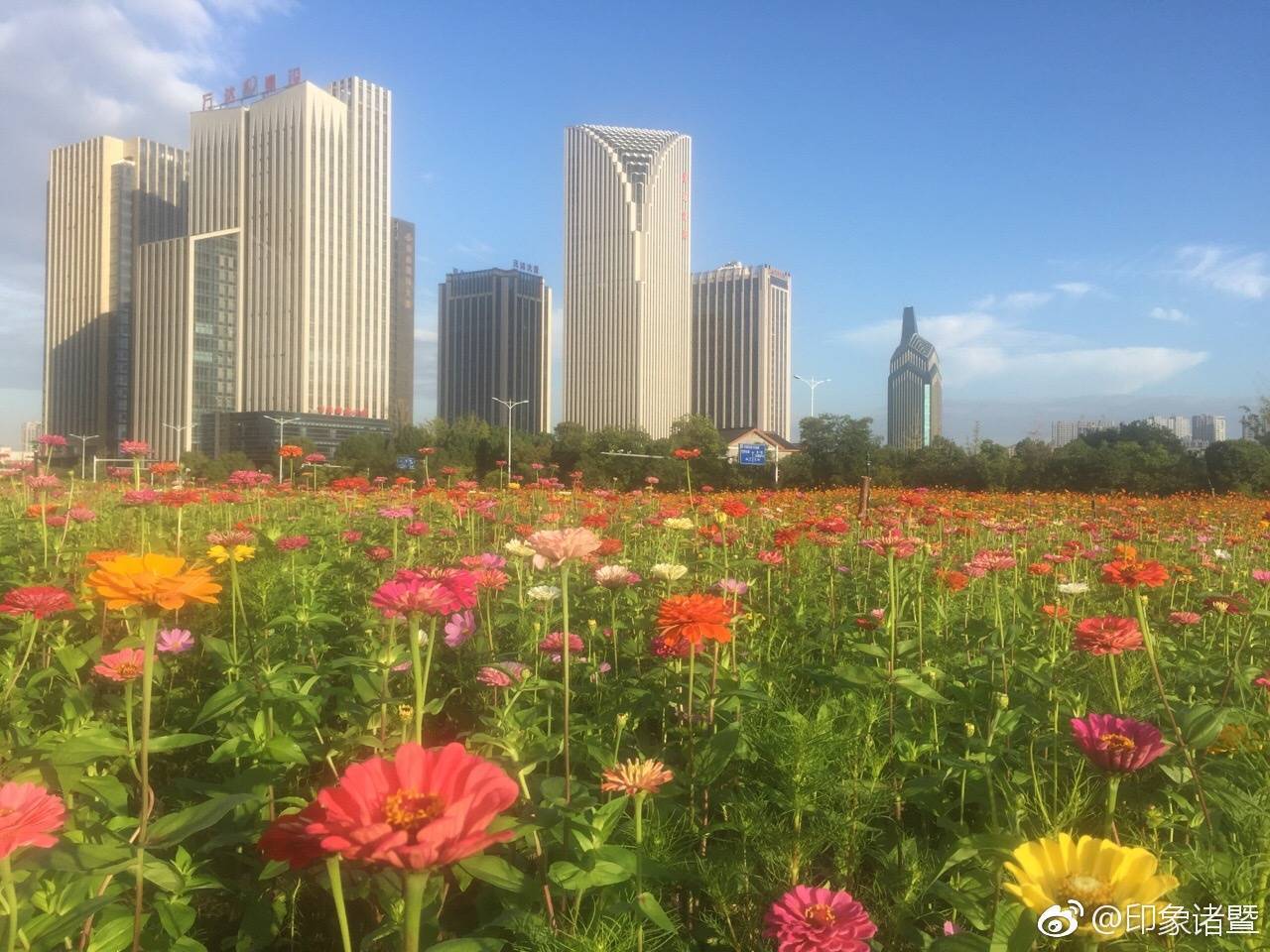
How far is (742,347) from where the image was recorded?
117500mm

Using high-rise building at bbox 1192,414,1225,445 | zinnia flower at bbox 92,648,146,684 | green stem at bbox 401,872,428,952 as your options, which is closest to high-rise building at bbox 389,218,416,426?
high-rise building at bbox 1192,414,1225,445

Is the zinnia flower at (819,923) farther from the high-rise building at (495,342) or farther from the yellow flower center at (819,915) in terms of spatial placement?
the high-rise building at (495,342)

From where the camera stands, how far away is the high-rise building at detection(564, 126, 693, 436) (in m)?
105

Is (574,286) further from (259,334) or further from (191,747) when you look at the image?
(191,747)

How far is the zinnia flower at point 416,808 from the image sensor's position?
624 mm

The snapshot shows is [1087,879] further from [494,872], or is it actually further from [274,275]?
[274,275]

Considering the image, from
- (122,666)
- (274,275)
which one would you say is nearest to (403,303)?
(274,275)

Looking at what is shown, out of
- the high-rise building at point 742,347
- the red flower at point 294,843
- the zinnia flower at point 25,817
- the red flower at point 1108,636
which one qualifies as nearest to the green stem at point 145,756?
the zinnia flower at point 25,817

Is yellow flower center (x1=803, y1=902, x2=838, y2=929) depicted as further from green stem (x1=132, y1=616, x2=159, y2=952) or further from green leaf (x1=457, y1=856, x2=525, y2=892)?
green stem (x1=132, y1=616, x2=159, y2=952)

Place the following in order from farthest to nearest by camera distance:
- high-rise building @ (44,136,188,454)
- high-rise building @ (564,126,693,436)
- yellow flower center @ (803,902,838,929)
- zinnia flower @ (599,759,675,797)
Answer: high-rise building @ (564,126,693,436), high-rise building @ (44,136,188,454), zinnia flower @ (599,759,675,797), yellow flower center @ (803,902,838,929)

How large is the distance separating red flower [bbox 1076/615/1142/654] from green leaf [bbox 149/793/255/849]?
1671 mm

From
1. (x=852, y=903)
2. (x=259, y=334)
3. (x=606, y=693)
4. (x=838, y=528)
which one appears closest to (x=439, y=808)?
(x=852, y=903)

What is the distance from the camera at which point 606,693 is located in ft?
7.43

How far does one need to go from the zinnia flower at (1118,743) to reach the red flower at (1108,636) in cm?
51
